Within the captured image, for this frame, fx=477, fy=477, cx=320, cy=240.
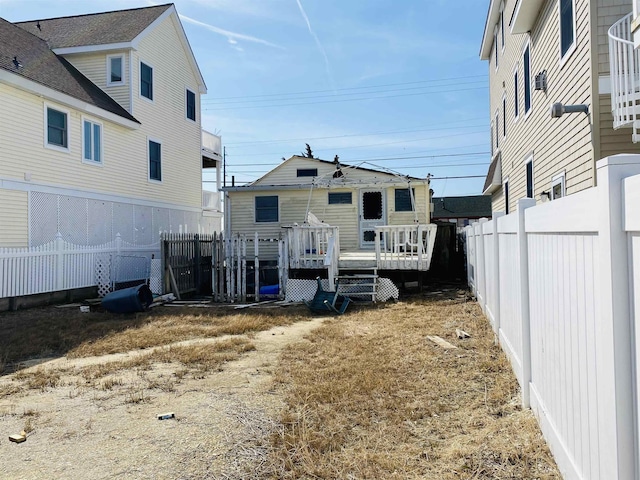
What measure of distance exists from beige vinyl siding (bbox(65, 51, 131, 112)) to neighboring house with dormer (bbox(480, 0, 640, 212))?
11615mm

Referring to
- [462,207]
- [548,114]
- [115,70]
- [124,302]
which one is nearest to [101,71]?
[115,70]

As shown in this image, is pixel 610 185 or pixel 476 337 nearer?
pixel 610 185

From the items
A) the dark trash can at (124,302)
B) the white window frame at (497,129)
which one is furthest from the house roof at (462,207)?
the dark trash can at (124,302)

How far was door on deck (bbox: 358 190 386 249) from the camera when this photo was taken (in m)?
16.4

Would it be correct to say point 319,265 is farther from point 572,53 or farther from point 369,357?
point 572,53

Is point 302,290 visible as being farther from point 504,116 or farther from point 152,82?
point 152,82

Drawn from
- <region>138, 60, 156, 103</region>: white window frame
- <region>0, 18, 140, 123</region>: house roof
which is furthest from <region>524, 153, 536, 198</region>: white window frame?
<region>138, 60, 156, 103</region>: white window frame

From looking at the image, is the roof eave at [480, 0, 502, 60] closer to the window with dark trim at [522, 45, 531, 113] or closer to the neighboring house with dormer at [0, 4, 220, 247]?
the window with dark trim at [522, 45, 531, 113]

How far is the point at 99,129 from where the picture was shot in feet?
47.3

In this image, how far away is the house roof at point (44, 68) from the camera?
12.1 metres

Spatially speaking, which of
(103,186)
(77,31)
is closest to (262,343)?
(103,186)

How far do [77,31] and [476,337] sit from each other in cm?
1725

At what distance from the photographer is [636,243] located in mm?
1580

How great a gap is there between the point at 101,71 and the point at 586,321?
56.9ft
